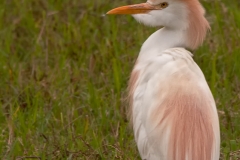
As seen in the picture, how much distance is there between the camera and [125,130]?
16.5ft

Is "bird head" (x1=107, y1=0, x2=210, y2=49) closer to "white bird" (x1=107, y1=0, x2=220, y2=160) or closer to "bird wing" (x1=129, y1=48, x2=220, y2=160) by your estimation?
"white bird" (x1=107, y1=0, x2=220, y2=160)

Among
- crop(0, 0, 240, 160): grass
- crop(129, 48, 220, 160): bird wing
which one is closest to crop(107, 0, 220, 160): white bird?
crop(129, 48, 220, 160): bird wing

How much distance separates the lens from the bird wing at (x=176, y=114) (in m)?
3.99

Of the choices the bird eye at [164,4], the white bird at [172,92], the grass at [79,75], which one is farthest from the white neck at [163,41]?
the grass at [79,75]

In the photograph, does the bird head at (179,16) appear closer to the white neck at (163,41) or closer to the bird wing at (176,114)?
the white neck at (163,41)

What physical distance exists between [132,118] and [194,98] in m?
0.62

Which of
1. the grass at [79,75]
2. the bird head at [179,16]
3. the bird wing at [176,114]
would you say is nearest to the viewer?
the bird wing at [176,114]

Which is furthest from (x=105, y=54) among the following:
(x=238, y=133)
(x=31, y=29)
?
(x=238, y=133)

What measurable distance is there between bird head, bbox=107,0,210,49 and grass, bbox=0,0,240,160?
0.74 meters

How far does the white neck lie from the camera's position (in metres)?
4.47

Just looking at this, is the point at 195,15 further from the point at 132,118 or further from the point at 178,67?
the point at 132,118

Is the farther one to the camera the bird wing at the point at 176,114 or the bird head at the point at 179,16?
the bird head at the point at 179,16

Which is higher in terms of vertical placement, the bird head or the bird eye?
the bird eye

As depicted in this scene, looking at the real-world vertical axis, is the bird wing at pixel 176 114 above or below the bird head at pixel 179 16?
below
